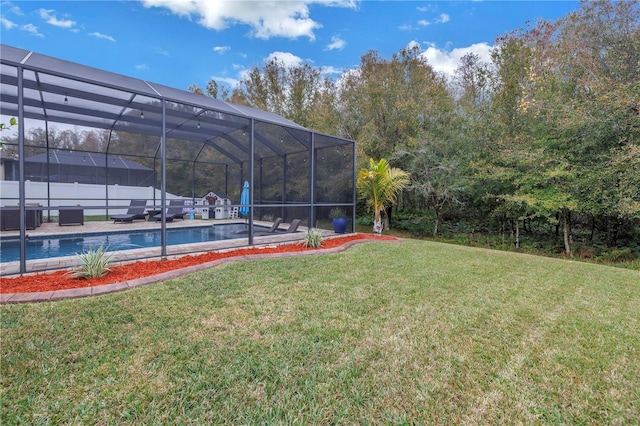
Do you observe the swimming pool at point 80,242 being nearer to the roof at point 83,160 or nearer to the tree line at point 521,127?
the roof at point 83,160

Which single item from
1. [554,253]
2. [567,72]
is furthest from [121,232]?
[567,72]

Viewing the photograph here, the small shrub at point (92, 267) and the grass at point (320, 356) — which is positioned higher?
the small shrub at point (92, 267)

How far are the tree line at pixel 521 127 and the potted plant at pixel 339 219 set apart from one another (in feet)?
12.2

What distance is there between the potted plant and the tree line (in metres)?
3.71

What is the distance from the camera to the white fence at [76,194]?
9.72 metres

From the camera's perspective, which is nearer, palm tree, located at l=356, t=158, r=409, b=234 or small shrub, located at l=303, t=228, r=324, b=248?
small shrub, located at l=303, t=228, r=324, b=248

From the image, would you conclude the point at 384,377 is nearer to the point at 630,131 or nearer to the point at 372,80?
the point at 630,131

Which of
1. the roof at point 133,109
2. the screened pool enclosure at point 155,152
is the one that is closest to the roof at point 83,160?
the screened pool enclosure at point 155,152

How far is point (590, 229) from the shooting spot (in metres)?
10.8

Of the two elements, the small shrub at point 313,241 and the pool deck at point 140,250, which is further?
the small shrub at point 313,241

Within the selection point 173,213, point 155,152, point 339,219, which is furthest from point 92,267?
point 155,152

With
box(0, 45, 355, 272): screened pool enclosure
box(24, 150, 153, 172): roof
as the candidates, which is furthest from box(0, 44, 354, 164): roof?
box(24, 150, 153, 172): roof

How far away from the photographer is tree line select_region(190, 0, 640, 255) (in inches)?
314

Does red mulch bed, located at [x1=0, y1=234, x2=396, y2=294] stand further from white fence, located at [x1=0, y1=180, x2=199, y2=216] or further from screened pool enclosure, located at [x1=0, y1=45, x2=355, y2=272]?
white fence, located at [x1=0, y1=180, x2=199, y2=216]
